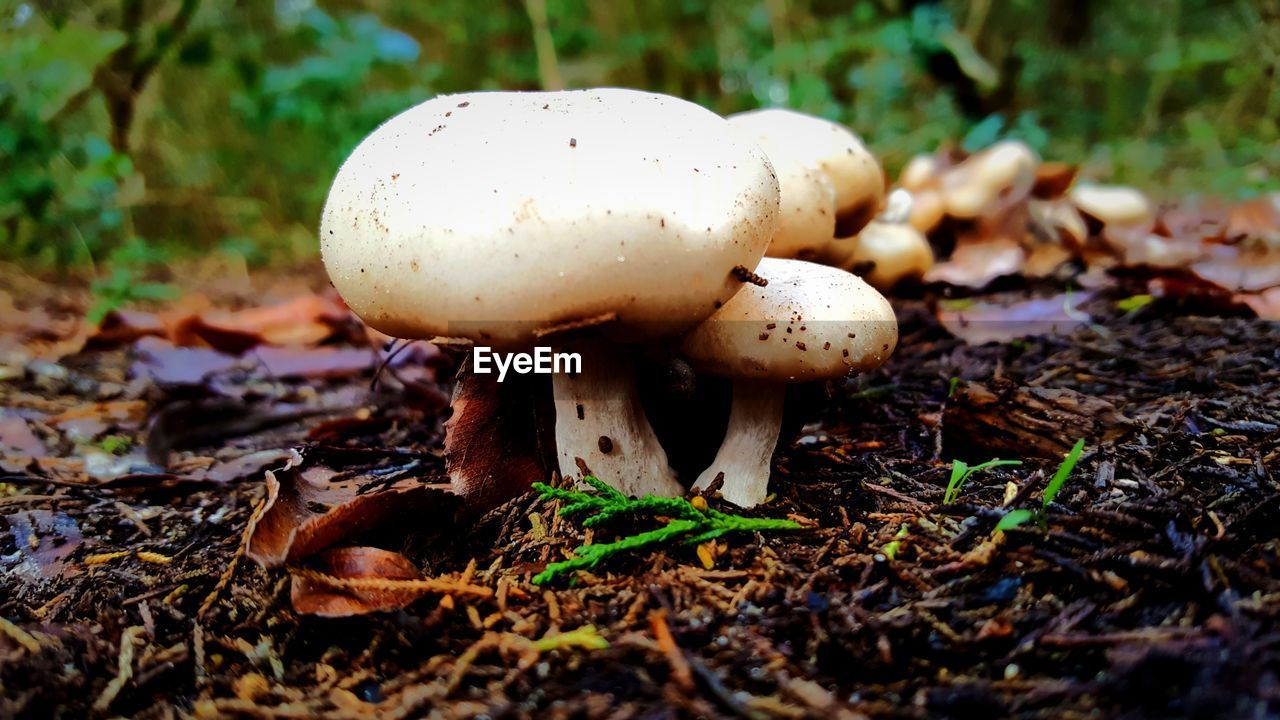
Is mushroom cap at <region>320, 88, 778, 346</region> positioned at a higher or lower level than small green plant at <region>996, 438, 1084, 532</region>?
higher

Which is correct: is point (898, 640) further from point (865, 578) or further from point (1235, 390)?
point (1235, 390)

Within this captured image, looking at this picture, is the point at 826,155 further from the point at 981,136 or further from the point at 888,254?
the point at 981,136

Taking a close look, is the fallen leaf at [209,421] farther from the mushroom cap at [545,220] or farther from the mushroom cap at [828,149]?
the mushroom cap at [828,149]

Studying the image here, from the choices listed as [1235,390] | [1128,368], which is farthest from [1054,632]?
[1128,368]

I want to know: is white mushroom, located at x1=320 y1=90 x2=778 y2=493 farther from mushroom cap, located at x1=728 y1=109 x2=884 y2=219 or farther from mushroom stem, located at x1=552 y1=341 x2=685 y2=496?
mushroom cap, located at x1=728 y1=109 x2=884 y2=219

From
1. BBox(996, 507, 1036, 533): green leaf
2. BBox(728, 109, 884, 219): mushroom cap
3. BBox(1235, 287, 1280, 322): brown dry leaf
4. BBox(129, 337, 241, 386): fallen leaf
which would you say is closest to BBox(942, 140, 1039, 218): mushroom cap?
BBox(1235, 287, 1280, 322): brown dry leaf

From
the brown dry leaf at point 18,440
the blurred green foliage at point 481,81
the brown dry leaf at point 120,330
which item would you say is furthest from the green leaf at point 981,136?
the brown dry leaf at point 18,440

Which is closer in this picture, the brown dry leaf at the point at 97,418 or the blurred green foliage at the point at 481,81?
the brown dry leaf at the point at 97,418

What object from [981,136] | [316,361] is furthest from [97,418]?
[981,136]
